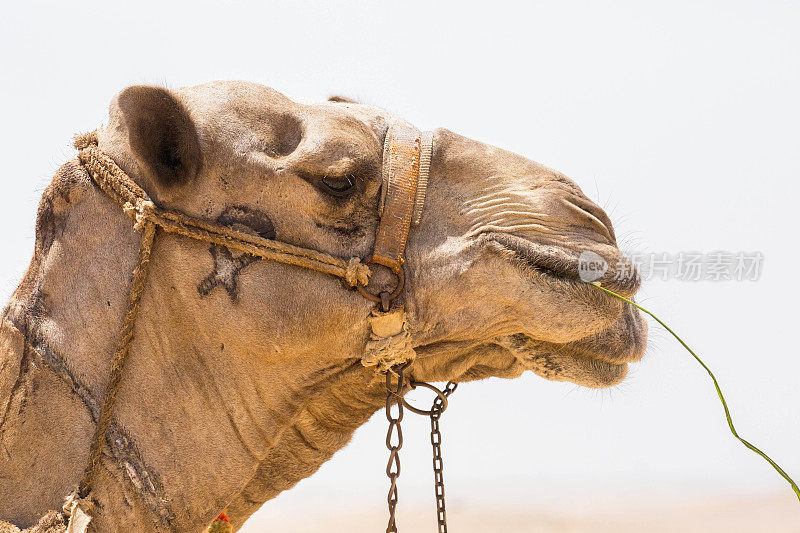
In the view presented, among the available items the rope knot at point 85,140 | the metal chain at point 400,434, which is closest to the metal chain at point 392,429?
the metal chain at point 400,434

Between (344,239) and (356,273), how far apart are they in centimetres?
14

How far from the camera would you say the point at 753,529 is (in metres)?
12.7

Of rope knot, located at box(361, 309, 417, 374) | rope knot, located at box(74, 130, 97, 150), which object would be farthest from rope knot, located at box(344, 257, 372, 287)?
rope knot, located at box(74, 130, 97, 150)

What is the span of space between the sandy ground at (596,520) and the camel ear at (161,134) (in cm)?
1078

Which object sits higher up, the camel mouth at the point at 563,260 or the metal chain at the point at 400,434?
the camel mouth at the point at 563,260

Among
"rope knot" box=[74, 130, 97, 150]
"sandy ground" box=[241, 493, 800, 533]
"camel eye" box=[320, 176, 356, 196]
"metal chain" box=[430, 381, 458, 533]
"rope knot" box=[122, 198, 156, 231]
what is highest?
"rope knot" box=[74, 130, 97, 150]

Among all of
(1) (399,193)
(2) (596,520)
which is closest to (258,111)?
(1) (399,193)

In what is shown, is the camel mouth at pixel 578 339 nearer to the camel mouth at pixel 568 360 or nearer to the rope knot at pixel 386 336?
the camel mouth at pixel 568 360

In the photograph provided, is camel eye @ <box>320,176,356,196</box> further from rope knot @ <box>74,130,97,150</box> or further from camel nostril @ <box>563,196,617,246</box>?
rope knot @ <box>74,130,97,150</box>

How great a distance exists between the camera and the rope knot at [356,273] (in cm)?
298

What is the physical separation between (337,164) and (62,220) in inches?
41.3

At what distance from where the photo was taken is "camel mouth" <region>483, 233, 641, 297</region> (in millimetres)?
2982

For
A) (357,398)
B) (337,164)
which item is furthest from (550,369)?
(337,164)

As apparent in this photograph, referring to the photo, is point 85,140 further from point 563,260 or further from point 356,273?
Result: point 563,260
